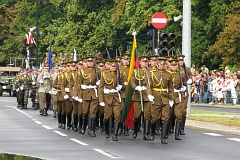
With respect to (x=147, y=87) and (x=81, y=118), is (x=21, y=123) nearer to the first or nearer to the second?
(x=81, y=118)

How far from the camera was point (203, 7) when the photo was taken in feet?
204

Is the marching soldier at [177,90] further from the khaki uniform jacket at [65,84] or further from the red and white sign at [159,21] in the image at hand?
the red and white sign at [159,21]

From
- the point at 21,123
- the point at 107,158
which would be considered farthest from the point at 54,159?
the point at 21,123

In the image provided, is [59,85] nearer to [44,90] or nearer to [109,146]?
[109,146]

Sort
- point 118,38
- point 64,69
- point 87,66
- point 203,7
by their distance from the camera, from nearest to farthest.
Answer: point 87,66 < point 64,69 < point 203,7 < point 118,38

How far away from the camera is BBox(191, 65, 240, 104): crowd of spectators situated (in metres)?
43.8

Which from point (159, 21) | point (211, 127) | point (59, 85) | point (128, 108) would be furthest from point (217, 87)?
point (128, 108)

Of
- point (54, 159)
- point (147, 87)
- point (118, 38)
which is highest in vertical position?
point (118, 38)

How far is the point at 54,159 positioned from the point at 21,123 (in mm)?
12953

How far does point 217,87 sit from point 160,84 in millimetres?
23460

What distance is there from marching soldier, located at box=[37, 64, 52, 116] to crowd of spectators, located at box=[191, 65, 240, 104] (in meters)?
10.7

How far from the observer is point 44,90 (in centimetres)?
3644

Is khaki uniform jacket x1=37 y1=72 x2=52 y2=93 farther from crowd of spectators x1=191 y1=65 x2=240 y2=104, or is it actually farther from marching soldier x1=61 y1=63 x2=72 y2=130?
crowd of spectators x1=191 y1=65 x2=240 y2=104

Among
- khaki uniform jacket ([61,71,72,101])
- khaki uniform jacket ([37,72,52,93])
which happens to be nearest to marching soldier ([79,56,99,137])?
khaki uniform jacket ([61,71,72,101])
